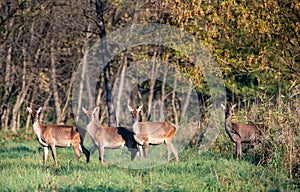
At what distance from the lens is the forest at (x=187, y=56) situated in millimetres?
16391

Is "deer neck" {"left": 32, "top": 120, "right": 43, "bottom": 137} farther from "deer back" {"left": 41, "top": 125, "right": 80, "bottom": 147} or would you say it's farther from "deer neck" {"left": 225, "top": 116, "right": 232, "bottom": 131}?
"deer neck" {"left": 225, "top": 116, "right": 232, "bottom": 131}

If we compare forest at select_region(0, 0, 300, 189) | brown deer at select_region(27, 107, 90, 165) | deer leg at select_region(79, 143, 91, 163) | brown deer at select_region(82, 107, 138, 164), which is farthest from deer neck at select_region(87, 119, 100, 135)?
forest at select_region(0, 0, 300, 189)

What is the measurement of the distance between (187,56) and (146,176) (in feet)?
27.6

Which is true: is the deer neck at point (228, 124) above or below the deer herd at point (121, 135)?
above

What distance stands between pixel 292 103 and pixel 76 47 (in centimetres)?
1877

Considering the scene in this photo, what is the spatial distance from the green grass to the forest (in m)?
0.81

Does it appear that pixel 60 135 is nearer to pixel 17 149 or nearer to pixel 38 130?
pixel 38 130

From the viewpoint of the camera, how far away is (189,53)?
1973 centimetres

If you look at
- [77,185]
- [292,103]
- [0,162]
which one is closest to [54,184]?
[77,185]

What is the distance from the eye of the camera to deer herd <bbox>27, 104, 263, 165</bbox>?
1581cm

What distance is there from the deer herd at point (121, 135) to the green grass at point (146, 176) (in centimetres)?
85

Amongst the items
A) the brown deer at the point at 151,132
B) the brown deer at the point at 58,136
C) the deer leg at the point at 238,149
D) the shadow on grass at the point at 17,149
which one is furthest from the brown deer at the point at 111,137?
the shadow on grass at the point at 17,149

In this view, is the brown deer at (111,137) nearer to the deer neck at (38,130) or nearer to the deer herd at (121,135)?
the deer herd at (121,135)

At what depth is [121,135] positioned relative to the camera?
16.7 m
